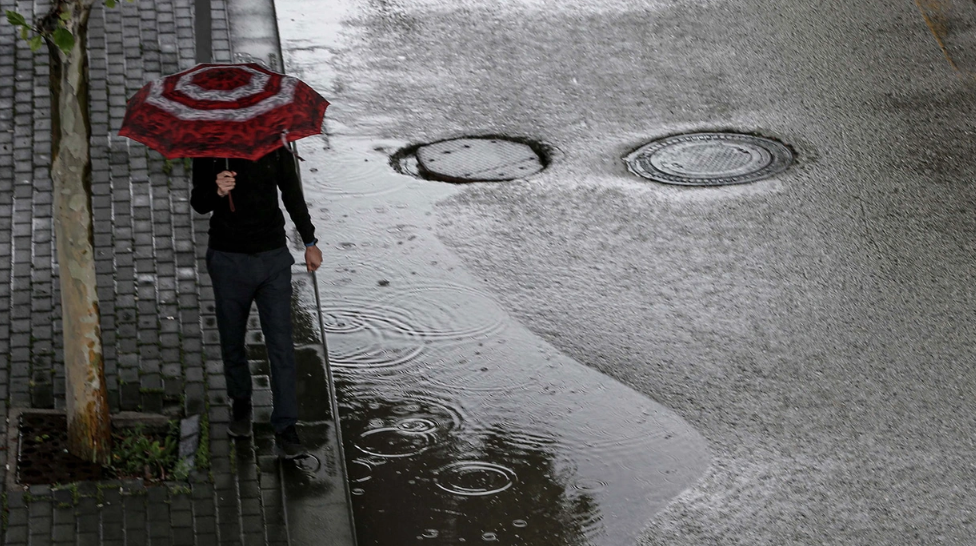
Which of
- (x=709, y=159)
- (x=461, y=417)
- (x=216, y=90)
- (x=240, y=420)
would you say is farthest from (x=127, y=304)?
(x=709, y=159)

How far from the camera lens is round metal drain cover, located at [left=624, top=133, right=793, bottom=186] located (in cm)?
970

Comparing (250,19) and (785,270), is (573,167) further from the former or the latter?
(250,19)

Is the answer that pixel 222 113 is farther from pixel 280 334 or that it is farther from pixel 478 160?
pixel 478 160

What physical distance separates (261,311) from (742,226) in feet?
Result: 13.9

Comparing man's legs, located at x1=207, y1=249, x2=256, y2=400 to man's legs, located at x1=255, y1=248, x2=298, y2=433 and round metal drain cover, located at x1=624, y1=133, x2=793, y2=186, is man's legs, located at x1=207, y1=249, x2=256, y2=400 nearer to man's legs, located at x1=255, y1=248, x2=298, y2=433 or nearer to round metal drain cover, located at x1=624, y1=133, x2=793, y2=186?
man's legs, located at x1=255, y1=248, x2=298, y2=433

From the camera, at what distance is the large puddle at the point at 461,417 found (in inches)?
241

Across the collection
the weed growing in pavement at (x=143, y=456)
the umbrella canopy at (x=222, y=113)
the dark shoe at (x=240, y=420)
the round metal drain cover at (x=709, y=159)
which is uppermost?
the umbrella canopy at (x=222, y=113)

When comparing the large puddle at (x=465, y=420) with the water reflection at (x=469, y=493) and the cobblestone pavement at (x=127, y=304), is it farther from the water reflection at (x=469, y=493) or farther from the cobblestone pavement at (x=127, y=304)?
the cobblestone pavement at (x=127, y=304)

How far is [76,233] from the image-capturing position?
576 cm

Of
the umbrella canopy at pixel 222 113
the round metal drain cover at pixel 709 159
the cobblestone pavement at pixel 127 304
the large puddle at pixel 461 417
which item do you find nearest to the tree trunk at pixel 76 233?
the umbrella canopy at pixel 222 113

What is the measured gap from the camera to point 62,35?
5.37m

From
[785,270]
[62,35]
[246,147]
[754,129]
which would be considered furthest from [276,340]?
[754,129]

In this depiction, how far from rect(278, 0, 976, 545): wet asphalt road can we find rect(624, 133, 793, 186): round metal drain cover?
5.7 inches

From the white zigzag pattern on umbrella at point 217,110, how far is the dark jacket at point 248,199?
0.29m
